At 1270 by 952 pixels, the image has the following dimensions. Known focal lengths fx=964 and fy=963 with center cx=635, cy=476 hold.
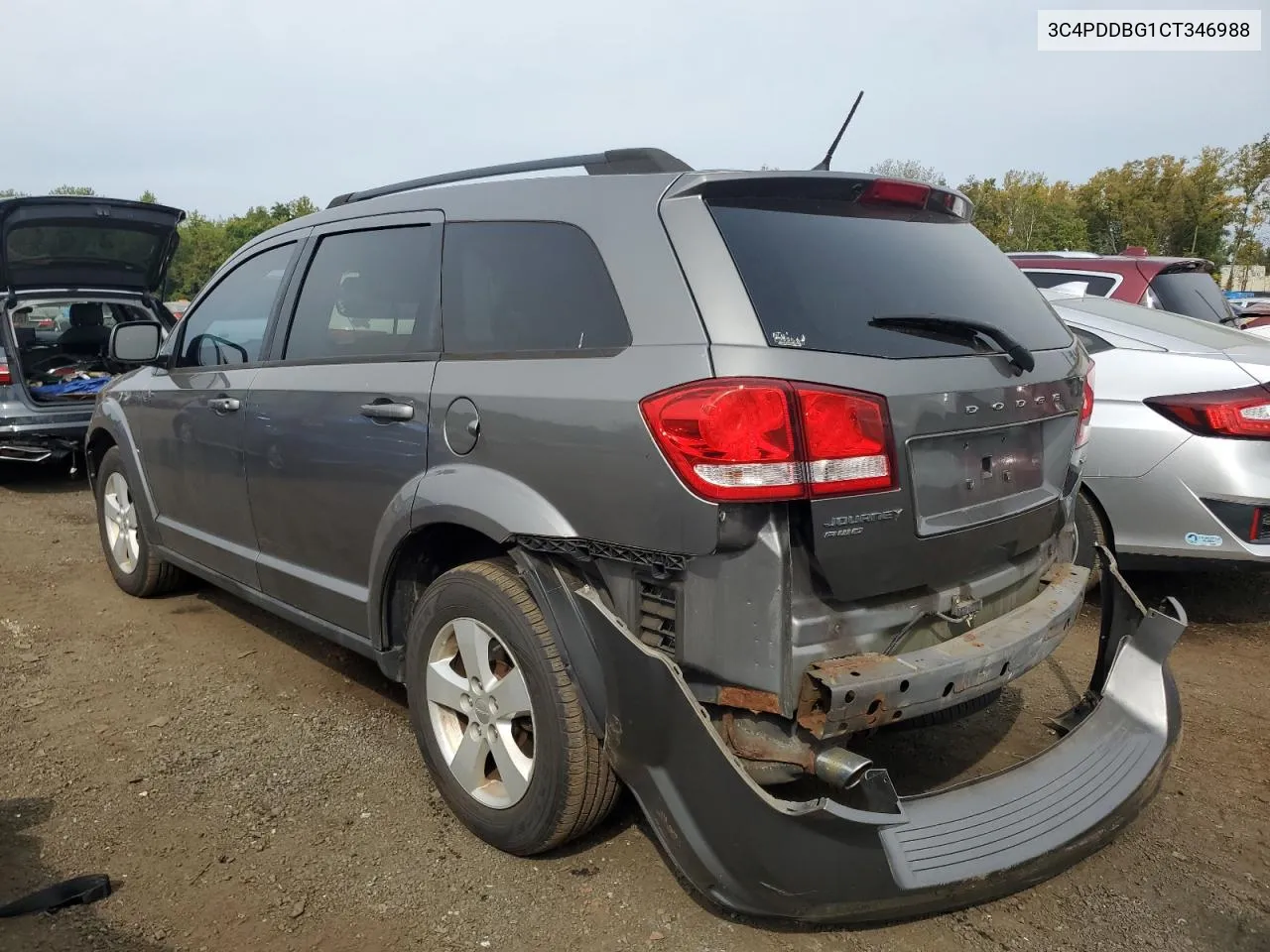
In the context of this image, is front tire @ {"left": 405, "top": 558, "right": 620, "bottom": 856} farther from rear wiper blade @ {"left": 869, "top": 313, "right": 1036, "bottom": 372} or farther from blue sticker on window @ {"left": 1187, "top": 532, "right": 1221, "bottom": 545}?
blue sticker on window @ {"left": 1187, "top": 532, "right": 1221, "bottom": 545}

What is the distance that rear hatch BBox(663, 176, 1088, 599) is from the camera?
212 centimetres

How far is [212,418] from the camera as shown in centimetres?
390

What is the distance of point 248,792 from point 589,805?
1.28 metres

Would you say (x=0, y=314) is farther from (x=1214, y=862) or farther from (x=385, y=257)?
(x=1214, y=862)

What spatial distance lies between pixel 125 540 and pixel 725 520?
413cm

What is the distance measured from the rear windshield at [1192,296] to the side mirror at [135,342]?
5.58m

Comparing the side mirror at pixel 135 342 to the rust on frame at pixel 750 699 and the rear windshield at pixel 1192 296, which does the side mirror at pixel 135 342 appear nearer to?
the rust on frame at pixel 750 699

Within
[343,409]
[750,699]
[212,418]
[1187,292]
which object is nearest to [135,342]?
[212,418]

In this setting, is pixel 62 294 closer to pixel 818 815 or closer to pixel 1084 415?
pixel 1084 415

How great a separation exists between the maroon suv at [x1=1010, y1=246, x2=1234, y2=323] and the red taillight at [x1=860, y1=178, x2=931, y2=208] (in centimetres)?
359

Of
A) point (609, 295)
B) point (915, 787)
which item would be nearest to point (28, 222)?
point (609, 295)

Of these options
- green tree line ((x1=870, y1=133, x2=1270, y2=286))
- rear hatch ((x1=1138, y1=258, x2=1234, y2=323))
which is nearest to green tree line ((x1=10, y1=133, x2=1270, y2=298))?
green tree line ((x1=870, y1=133, x2=1270, y2=286))

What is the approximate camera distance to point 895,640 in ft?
7.54

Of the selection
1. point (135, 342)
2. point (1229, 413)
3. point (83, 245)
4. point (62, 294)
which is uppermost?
point (83, 245)
